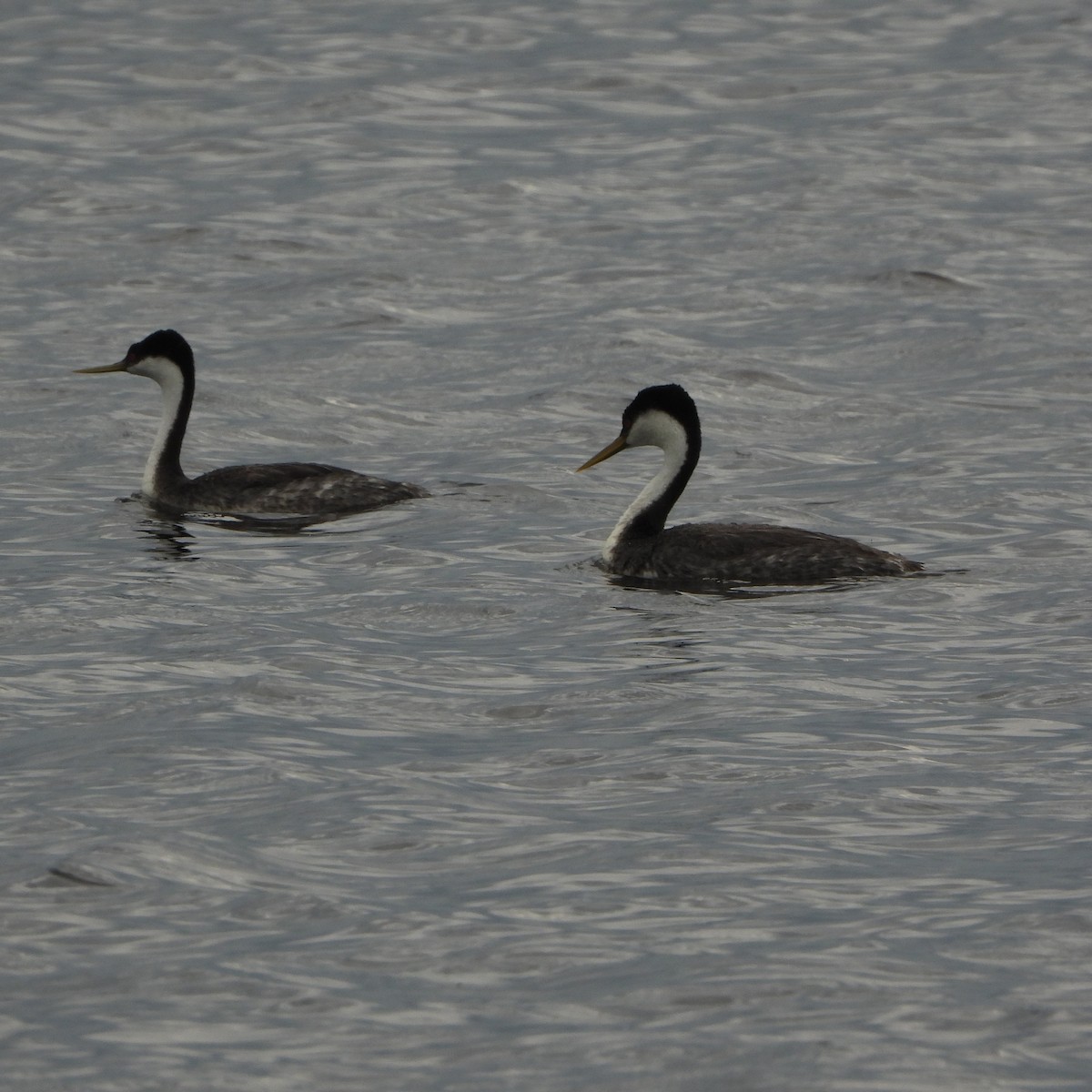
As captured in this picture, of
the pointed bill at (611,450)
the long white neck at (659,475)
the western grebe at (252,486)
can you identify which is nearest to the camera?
the long white neck at (659,475)

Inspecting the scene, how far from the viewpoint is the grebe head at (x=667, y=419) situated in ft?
53.2

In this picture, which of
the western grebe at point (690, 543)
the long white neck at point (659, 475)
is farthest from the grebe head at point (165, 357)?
the long white neck at point (659, 475)

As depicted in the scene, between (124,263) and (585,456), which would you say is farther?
(124,263)

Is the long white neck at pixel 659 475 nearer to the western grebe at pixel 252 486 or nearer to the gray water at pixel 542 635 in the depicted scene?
the gray water at pixel 542 635

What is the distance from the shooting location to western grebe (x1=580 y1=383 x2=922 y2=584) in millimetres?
14703

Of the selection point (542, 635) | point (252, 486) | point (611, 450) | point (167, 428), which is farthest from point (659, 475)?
point (167, 428)

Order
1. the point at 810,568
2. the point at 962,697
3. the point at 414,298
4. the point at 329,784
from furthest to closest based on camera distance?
the point at 414,298 → the point at 810,568 → the point at 962,697 → the point at 329,784

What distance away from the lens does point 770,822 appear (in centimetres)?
1031

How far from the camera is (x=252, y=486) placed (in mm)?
17000

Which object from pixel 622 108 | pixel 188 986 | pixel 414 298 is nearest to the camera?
pixel 188 986

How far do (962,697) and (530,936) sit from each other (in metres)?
3.70

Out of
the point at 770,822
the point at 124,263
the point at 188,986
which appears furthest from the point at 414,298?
the point at 188,986

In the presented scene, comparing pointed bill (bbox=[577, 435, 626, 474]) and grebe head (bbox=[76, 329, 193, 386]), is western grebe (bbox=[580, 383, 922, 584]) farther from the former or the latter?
grebe head (bbox=[76, 329, 193, 386])

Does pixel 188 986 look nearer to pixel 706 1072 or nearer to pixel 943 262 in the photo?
pixel 706 1072
